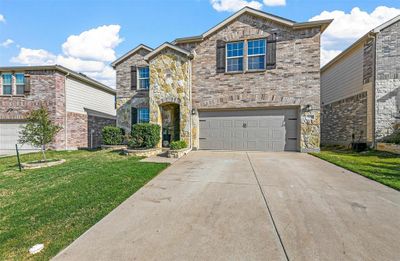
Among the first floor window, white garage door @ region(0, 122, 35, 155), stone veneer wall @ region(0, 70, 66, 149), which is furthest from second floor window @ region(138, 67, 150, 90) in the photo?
white garage door @ region(0, 122, 35, 155)

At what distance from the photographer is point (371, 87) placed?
32.8 feet

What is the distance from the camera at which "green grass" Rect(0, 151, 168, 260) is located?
265 centimetres

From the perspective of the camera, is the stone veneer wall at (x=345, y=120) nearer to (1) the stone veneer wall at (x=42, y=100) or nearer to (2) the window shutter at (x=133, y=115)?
(2) the window shutter at (x=133, y=115)

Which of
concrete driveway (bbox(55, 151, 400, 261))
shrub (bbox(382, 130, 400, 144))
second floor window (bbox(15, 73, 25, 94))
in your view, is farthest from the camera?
second floor window (bbox(15, 73, 25, 94))

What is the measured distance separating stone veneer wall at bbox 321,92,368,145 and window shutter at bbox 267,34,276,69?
565 cm

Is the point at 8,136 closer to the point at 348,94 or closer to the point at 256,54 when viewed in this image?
the point at 256,54

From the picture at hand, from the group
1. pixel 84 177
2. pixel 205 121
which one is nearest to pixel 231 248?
pixel 84 177

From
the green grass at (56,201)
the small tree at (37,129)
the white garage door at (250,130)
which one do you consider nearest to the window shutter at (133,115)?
the white garage door at (250,130)

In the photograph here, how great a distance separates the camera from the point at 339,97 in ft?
42.9

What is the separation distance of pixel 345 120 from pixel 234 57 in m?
8.37

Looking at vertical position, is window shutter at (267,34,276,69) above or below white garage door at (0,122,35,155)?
above

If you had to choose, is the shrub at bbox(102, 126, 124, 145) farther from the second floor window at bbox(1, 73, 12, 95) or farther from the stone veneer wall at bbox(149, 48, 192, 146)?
the second floor window at bbox(1, 73, 12, 95)

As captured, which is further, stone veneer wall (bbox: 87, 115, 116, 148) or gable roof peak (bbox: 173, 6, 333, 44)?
stone veneer wall (bbox: 87, 115, 116, 148)

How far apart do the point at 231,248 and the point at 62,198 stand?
3785 millimetres
